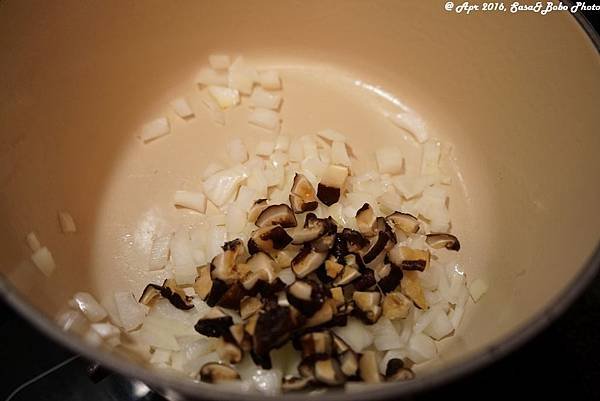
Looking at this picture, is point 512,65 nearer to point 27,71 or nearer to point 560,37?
point 560,37

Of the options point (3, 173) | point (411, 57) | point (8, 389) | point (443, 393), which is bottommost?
point (8, 389)

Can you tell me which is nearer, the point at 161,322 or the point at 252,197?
the point at 161,322

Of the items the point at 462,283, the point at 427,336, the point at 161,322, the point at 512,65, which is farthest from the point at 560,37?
the point at 161,322

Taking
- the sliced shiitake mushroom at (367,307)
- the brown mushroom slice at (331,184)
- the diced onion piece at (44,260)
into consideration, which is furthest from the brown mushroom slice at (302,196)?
the diced onion piece at (44,260)

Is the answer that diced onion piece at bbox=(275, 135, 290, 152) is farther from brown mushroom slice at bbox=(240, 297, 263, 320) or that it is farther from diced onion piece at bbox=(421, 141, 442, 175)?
brown mushroom slice at bbox=(240, 297, 263, 320)

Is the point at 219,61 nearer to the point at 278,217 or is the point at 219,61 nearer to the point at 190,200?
the point at 190,200

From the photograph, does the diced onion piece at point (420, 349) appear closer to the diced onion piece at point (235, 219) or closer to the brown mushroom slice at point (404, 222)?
the brown mushroom slice at point (404, 222)

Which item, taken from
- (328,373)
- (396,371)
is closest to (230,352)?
(328,373)
